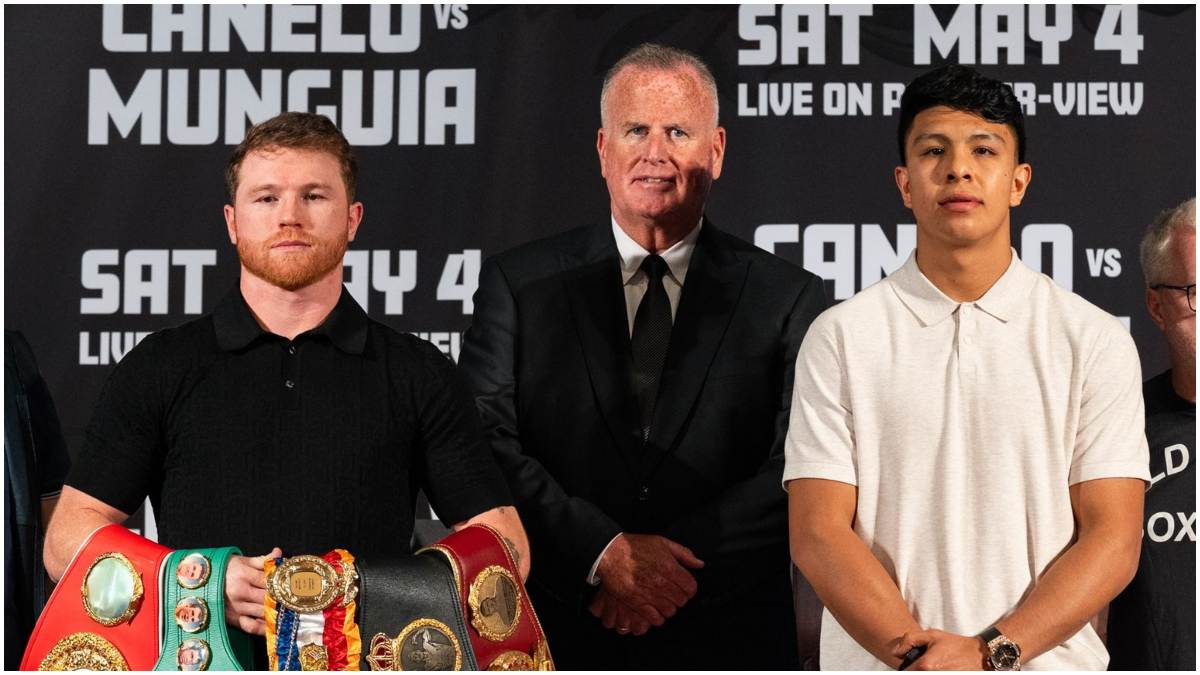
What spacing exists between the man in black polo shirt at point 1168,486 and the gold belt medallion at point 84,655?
2257 mm

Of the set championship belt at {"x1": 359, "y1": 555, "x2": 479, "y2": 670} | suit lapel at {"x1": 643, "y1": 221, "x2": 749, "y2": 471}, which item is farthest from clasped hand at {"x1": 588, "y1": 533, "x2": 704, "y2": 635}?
championship belt at {"x1": 359, "y1": 555, "x2": 479, "y2": 670}

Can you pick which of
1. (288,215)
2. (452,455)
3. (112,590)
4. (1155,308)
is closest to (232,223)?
(288,215)

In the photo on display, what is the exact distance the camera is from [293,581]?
2.93 meters


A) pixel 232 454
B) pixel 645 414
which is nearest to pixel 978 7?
pixel 645 414

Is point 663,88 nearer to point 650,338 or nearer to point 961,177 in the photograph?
point 650,338

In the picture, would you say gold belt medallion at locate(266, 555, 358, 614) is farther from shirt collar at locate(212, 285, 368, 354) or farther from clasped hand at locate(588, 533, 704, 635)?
clasped hand at locate(588, 533, 704, 635)

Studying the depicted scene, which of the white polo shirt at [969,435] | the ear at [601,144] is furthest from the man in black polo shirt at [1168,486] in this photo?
the ear at [601,144]

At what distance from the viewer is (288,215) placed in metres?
3.32

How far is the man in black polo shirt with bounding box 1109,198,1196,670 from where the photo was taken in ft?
11.9

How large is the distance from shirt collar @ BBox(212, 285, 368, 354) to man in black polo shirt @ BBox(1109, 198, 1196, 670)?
1893mm

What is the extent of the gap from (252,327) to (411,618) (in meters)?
0.75

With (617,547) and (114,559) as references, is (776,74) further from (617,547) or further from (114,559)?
(114,559)

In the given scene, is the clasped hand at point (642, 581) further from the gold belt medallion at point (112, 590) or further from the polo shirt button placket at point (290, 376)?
the gold belt medallion at point (112, 590)

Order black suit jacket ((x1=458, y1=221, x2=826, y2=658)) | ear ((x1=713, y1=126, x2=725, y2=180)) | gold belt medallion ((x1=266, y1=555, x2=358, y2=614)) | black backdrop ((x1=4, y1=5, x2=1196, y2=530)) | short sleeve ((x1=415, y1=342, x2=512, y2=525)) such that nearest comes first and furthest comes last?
gold belt medallion ((x1=266, y1=555, x2=358, y2=614)) < short sleeve ((x1=415, y1=342, x2=512, y2=525)) < black suit jacket ((x1=458, y1=221, x2=826, y2=658)) < ear ((x1=713, y1=126, x2=725, y2=180)) < black backdrop ((x1=4, y1=5, x2=1196, y2=530))
